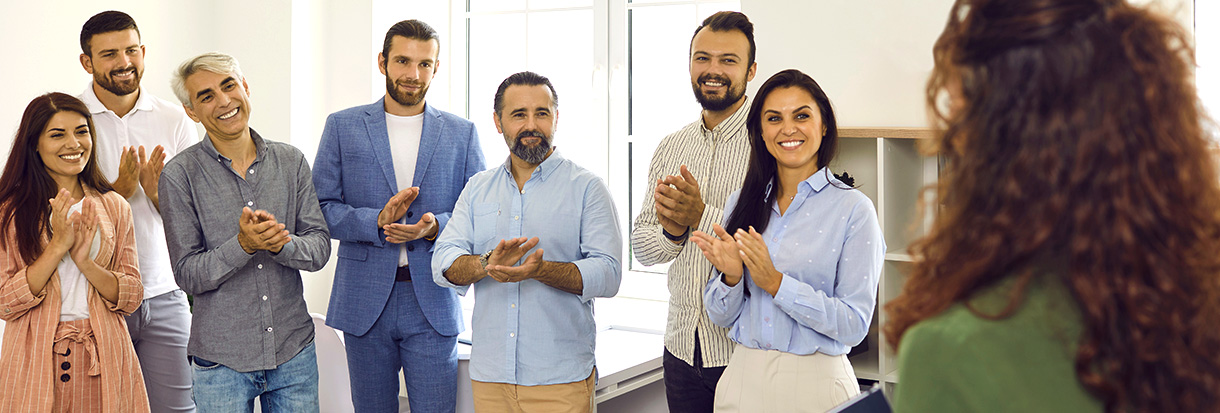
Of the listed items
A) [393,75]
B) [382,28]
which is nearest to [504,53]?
[382,28]

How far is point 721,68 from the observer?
7.80 ft

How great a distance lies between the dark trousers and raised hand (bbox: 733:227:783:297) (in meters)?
0.43

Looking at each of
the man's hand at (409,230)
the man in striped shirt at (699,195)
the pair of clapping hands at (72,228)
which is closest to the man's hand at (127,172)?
the pair of clapping hands at (72,228)

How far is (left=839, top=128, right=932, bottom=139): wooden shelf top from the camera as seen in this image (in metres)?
2.46

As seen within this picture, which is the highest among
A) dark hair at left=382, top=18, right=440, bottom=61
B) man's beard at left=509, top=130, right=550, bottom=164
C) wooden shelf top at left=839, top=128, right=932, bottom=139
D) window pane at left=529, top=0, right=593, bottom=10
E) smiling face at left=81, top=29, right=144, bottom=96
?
window pane at left=529, top=0, right=593, bottom=10

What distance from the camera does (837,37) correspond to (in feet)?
8.98

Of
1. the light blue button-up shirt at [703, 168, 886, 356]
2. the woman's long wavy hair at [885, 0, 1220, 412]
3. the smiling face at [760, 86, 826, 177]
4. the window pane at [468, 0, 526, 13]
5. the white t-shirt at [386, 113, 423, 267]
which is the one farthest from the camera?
the window pane at [468, 0, 526, 13]

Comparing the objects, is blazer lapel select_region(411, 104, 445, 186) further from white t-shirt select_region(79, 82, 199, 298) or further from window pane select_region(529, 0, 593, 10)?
window pane select_region(529, 0, 593, 10)

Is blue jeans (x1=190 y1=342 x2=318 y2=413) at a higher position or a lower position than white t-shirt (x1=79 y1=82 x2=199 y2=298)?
lower

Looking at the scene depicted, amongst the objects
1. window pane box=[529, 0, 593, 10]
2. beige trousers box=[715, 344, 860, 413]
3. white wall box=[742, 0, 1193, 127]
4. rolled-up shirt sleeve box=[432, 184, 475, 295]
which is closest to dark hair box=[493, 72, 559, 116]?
rolled-up shirt sleeve box=[432, 184, 475, 295]

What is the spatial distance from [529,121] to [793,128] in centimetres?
80

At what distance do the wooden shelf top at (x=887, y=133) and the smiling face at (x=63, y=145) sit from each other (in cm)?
220

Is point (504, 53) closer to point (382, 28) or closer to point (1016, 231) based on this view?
point (382, 28)

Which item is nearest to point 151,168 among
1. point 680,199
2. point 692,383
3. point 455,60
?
point 680,199
